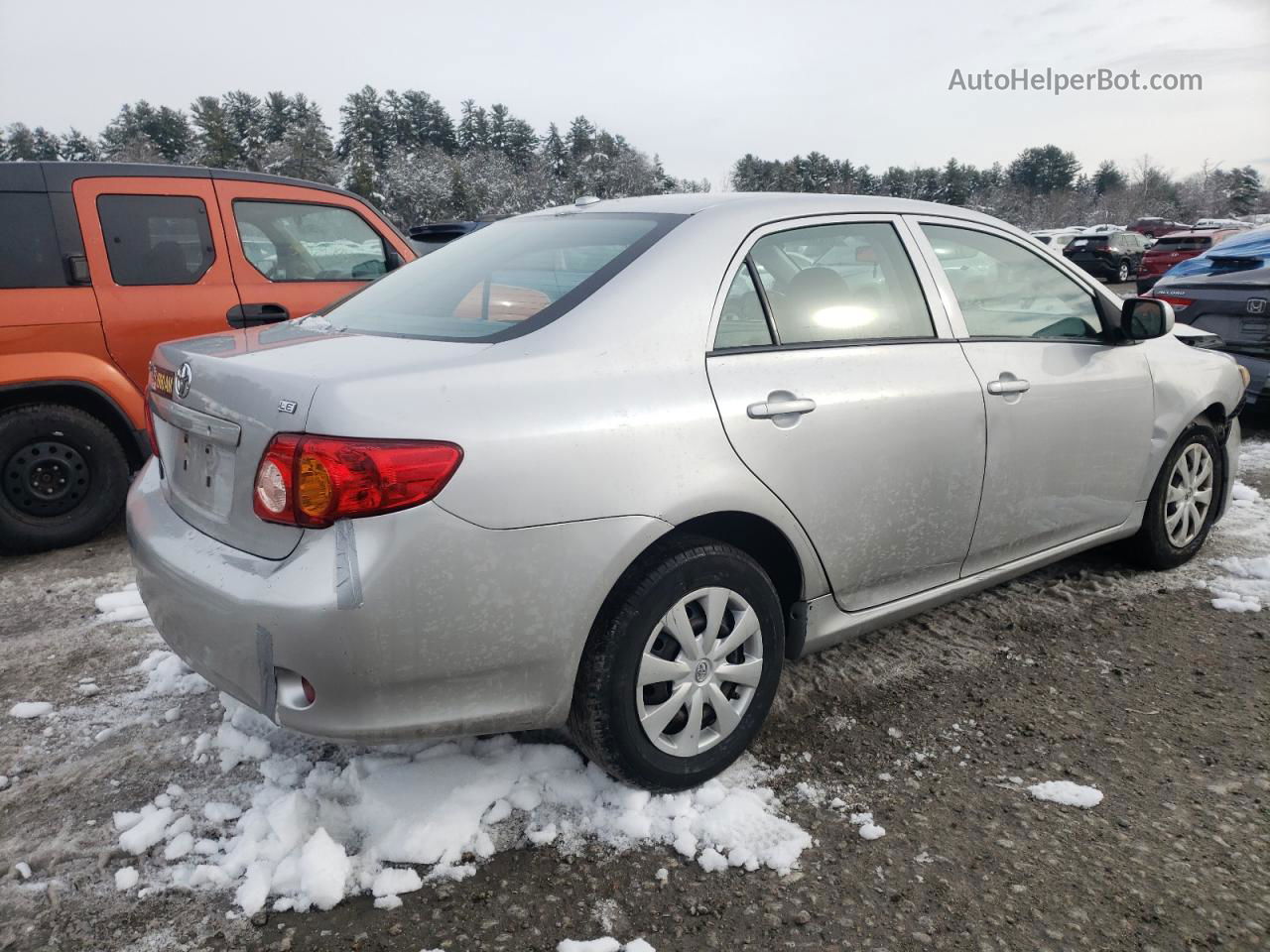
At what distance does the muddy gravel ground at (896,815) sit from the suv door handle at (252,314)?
1.84m

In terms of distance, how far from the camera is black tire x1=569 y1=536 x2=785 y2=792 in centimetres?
221

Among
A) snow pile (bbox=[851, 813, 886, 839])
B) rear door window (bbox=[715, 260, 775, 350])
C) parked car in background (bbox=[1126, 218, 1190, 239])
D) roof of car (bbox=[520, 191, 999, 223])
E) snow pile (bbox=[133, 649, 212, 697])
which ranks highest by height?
parked car in background (bbox=[1126, 218, 1190, 239])

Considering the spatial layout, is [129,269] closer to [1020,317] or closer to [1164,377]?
[1020,317]

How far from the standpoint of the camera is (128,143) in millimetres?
82000

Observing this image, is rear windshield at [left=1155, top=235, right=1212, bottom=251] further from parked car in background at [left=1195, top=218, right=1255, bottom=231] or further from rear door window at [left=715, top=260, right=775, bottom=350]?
rear door window at [left=715, top=260, right=775, bottom=350]

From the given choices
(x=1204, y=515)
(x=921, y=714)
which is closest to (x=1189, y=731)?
(x=921, y=714)

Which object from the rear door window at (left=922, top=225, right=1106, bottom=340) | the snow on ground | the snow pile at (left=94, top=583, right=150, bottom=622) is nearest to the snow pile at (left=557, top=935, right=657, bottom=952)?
the snow on ground

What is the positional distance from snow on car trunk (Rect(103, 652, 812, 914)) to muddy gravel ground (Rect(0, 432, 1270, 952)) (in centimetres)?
5

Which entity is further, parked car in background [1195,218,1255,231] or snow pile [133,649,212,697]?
parked car in background [1195,218,1255,231]

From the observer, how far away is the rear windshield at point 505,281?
236 cm

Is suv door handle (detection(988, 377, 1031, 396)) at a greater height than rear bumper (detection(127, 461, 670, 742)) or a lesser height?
greater

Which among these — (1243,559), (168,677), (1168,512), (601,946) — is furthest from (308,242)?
(1243,559)

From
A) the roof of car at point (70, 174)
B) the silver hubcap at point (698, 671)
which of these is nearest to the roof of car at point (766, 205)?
the silver hubcap at point (698, 671)

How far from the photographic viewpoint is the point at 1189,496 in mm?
4055
